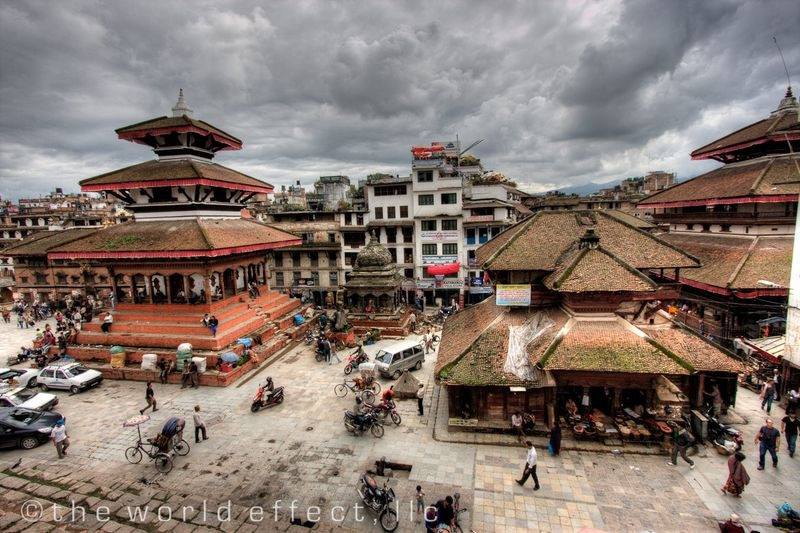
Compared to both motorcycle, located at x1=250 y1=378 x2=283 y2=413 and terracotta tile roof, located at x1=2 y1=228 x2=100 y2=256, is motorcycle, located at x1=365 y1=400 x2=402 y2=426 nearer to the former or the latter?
motorcycle, located at x1=250 y1=378 x2=283 y2=413

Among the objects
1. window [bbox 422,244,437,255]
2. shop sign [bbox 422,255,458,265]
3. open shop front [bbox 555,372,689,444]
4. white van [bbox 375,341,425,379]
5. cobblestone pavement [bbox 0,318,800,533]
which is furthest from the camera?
→ window [bbox 422,244,437,255]

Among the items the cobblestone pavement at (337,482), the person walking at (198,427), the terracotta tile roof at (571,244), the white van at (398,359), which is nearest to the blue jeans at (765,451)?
the cobblestone pavement at (337,482)

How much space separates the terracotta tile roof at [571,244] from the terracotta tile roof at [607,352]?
9.17ft

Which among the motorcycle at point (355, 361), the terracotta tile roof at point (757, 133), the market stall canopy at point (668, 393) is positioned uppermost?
the terracotta tile roof at point (757, 133)

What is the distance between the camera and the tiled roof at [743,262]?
65.0 feet

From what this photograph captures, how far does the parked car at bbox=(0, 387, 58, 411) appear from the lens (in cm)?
1697

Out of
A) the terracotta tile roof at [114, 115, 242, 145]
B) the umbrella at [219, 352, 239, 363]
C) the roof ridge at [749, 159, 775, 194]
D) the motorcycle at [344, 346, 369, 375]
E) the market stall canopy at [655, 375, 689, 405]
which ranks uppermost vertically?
the terracotta tile roof at [114, 115, 242, 145]

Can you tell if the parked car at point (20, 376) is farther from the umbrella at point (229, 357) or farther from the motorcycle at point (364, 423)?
the motorcycle at point (364, 423)

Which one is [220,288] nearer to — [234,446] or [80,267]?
[234,446]

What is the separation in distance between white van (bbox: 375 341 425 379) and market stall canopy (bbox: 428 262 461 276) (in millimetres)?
16897

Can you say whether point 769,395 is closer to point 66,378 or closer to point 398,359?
point 398,359

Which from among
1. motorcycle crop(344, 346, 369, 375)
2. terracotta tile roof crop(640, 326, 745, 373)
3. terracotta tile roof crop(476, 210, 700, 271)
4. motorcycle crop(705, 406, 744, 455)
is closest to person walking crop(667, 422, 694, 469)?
motorcycle crop(705, 406, 744, 455)

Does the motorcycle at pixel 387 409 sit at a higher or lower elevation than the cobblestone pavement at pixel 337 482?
higher

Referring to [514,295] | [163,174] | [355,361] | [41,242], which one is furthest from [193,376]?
[41,242]
